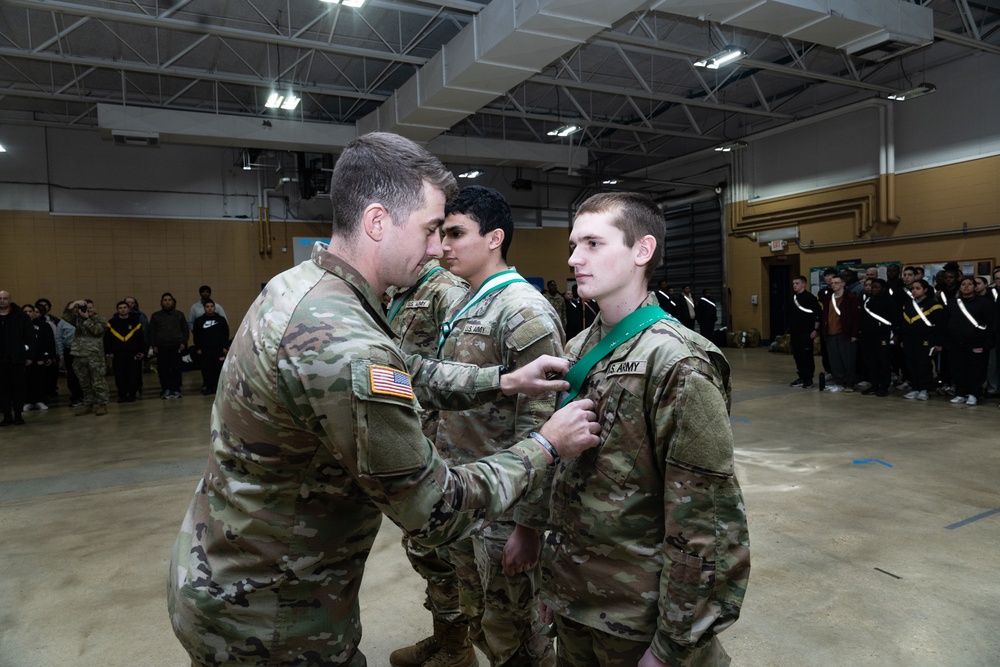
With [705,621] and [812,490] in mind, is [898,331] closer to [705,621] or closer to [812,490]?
[812,490]

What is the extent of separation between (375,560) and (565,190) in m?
15.3

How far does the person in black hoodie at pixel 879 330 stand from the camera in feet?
25.6

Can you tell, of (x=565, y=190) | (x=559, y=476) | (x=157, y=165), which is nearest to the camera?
(x=559, y=476)

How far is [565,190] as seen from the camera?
17.4 m

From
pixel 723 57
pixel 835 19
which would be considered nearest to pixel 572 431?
pixel 835 19

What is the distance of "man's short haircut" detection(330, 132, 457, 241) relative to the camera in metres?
1.25

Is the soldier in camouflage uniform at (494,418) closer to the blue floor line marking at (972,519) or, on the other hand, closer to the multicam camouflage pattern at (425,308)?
the multicam camouflage pattern at (425,308)

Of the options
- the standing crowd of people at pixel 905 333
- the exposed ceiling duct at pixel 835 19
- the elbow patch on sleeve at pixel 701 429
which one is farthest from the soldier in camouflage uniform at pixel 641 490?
the standing crowd of people at pixel 905 333

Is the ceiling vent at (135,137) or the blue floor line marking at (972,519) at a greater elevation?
the ceiling vent at (135,137)

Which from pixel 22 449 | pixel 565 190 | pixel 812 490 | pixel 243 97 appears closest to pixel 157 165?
pixel 243 97

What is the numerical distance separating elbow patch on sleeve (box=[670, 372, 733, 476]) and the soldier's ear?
0.38 metres

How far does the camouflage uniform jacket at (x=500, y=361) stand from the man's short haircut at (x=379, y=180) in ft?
2.09

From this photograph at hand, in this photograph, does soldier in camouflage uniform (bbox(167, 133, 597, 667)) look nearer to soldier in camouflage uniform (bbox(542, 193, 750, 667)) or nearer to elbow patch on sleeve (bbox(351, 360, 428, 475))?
elbow patch on sleeve (bbox(351, 360, 428, 475))

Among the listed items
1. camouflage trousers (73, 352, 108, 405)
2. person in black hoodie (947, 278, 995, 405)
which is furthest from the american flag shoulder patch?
camouflage trousers (73, 352, 108, 405)
